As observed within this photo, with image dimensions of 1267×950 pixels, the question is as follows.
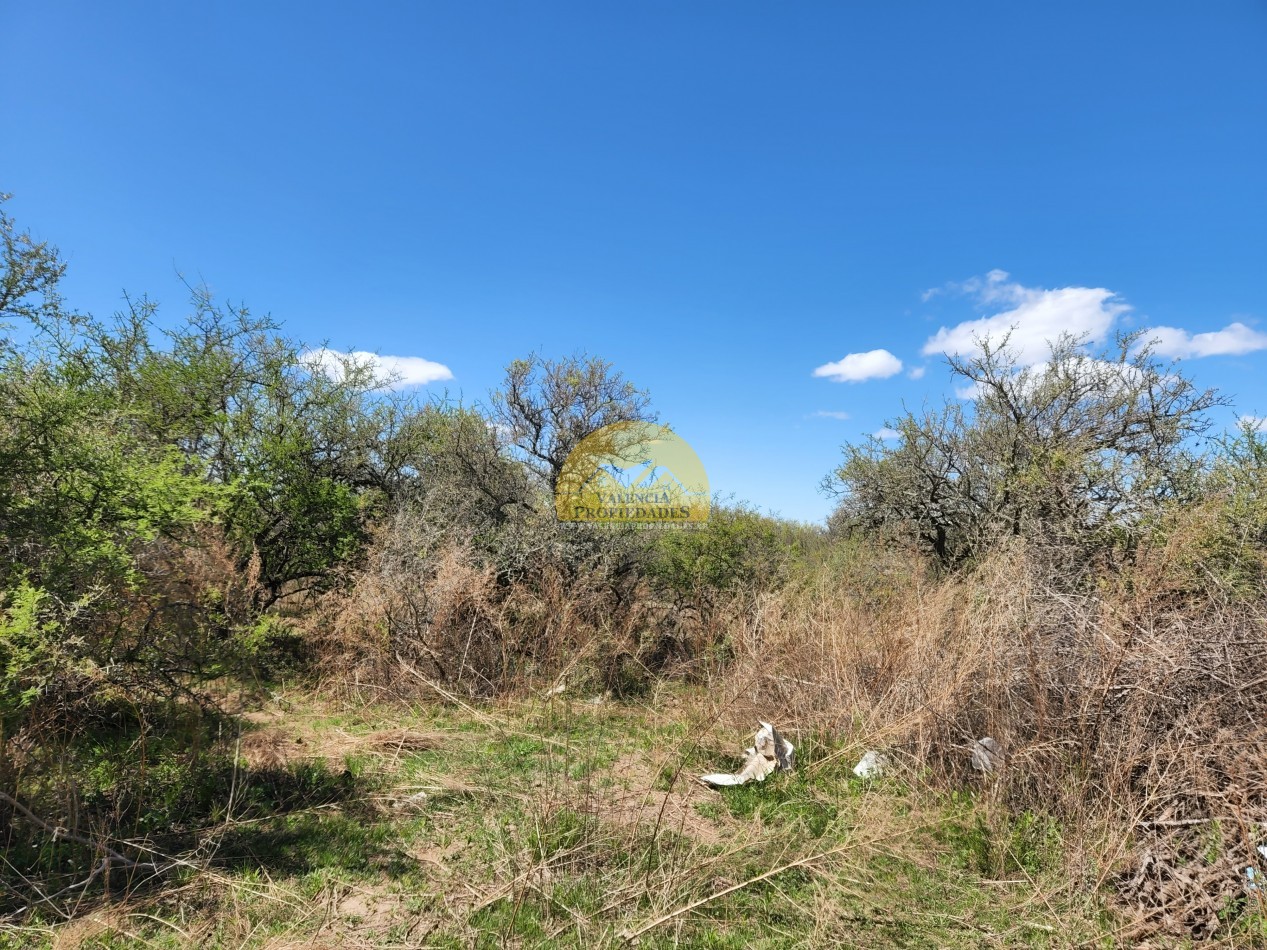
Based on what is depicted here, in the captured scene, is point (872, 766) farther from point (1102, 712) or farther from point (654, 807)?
point (654, 807)

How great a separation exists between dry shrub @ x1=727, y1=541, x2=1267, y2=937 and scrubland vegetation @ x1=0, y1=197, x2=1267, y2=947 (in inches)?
1.1

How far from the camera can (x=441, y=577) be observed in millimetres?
7215

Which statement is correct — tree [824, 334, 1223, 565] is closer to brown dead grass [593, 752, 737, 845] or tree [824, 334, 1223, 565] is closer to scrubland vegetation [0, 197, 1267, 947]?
scrubland vegetation [0, 197, 1267, 947]

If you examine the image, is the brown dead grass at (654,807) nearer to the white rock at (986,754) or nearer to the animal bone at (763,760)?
the animal bone at (763,760)

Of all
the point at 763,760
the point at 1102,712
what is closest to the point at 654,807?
the point at 763,760

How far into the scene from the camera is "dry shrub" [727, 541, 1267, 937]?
9.48 ft

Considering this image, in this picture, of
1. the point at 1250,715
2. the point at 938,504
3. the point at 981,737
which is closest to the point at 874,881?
the point at 981,737

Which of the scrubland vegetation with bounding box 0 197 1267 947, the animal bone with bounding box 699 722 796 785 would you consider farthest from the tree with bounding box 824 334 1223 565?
the animal bone with bounding box 699 722 796 785

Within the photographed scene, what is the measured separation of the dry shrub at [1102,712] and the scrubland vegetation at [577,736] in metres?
0.03

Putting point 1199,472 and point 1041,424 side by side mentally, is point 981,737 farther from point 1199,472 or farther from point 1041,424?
point 1041,424
